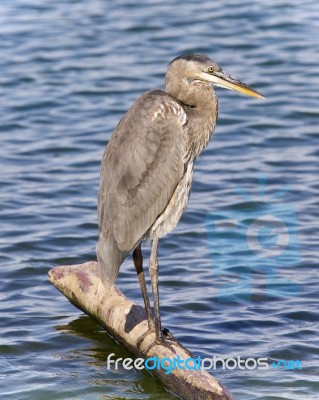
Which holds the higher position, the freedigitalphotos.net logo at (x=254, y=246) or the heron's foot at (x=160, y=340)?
the heron's foot at (x=160, y=340)

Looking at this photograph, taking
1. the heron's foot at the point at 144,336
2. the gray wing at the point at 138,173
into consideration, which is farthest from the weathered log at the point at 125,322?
the gray wing at the point at 138,173

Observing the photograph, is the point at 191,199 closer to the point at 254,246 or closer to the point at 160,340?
the point at 254,246

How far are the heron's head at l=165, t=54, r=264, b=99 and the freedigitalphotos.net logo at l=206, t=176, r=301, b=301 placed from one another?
219 cm

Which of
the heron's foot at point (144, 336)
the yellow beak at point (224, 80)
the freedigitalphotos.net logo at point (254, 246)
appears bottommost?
the freedigitalphotos.net logo at point (254, 246)

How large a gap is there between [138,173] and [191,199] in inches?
161

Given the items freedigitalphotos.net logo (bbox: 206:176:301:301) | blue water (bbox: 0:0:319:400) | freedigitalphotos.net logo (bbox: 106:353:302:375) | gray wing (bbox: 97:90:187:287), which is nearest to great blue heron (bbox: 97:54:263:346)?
gray wing (bbox: 97:90:187:287)

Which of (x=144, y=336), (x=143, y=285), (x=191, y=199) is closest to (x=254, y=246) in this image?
(x=191, y=199)

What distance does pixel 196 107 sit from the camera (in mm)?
8156

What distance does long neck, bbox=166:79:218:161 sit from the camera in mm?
8086

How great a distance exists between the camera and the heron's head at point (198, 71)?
26.2 feet

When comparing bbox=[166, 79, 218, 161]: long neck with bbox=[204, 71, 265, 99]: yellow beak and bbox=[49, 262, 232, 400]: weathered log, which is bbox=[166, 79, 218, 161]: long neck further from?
bbox=[49, 262, 232, 400]: weathered log

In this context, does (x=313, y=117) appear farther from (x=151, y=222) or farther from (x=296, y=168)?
(x=151, y=222)

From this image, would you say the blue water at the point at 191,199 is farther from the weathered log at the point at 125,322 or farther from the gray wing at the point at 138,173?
the gray wing at the point at 138,173

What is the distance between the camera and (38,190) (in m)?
12.2
